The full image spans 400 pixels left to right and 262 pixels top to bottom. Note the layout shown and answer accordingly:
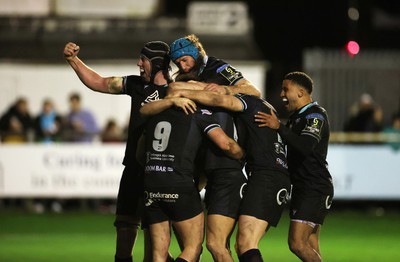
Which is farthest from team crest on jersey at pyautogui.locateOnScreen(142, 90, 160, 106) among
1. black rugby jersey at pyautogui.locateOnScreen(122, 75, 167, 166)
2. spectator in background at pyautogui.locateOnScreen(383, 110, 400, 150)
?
spectator in background at pyautogui.locateOnScreen(383, 110, 400, 150)

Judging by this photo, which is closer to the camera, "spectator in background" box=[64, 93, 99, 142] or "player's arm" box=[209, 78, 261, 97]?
"player's arm" box=[209, 78, 261, 97]

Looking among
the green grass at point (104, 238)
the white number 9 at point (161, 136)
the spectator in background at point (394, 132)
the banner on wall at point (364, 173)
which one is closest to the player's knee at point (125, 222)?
the white number 9 at point (161, 136)

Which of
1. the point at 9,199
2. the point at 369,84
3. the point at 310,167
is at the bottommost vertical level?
the point at 9,199

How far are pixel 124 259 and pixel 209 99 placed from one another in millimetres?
2242

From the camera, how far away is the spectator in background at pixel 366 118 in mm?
22158

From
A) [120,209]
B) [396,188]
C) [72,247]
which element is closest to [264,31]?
[396,188]

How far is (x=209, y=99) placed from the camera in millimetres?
10539

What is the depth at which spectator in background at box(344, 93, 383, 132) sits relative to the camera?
22158 millimetres

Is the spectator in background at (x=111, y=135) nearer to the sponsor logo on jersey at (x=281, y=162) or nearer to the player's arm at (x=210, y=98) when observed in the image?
the sponsor logo on jersey at (x=281, y=162)

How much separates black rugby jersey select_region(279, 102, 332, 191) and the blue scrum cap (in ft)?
4.15

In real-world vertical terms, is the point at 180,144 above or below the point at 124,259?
above

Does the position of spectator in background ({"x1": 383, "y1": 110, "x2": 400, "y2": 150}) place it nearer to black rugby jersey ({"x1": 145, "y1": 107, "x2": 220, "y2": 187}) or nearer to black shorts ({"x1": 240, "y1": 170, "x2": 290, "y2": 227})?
black shorts ({"x1": 240, "y1": 170, "x2": 290, "y2": 227})

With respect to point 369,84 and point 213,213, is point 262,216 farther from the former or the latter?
point 369,84

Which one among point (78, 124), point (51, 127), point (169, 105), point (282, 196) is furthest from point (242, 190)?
point (51, 127)
